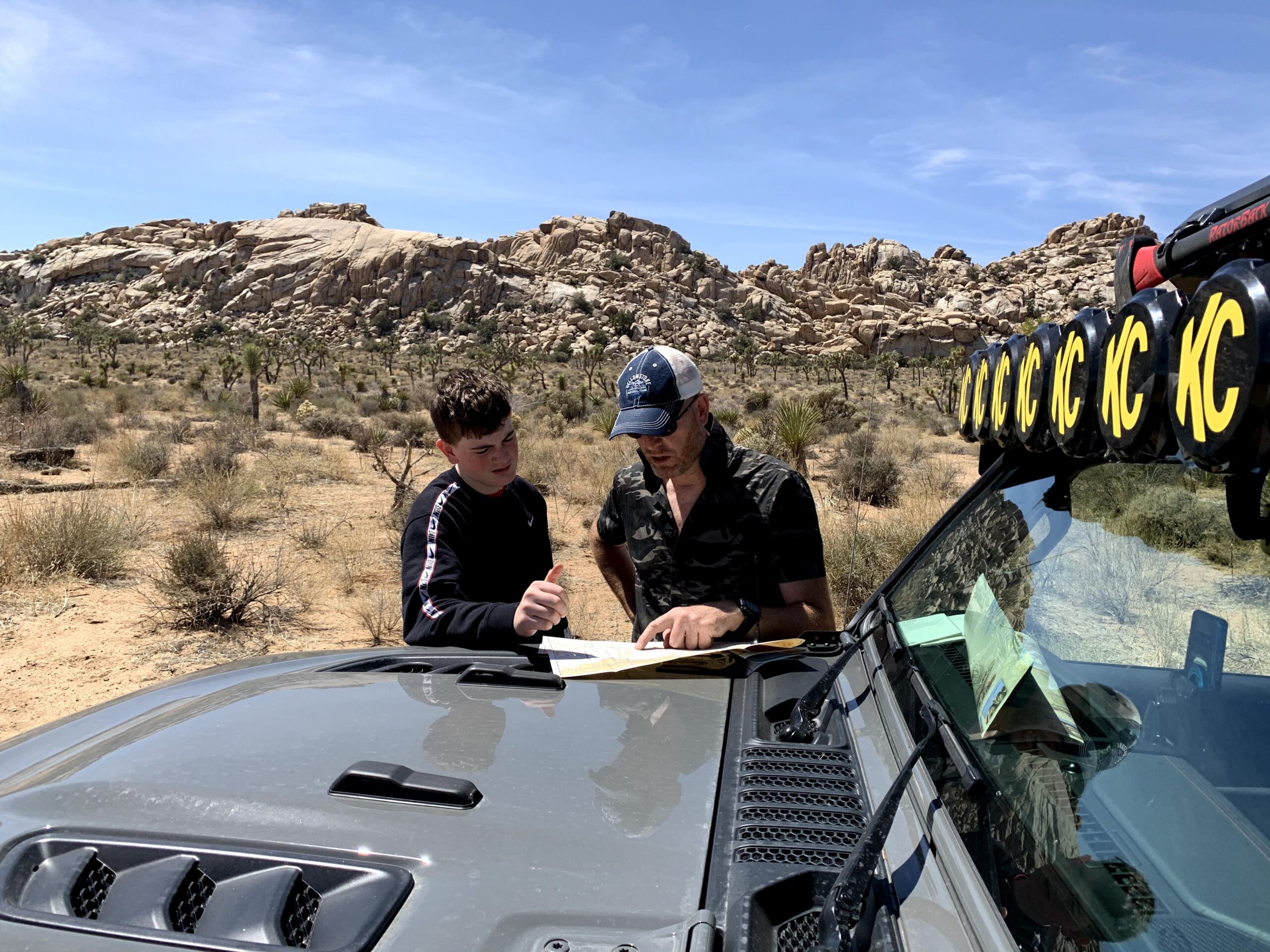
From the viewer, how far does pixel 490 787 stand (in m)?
1.30

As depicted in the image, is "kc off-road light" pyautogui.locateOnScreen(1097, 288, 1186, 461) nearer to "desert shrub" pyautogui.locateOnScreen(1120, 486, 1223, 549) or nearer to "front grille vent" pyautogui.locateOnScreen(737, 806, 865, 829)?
"desert shrub" pyautogui.locateOnScreen(1120, 486, 1223, 549)

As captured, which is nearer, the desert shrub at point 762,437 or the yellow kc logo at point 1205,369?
the yellow kc logo at point 1205,369

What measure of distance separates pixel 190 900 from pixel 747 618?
1.49 metres

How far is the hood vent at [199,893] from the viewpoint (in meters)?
0.99

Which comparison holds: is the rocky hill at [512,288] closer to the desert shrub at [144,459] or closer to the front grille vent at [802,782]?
the desert shrub at [144,459]

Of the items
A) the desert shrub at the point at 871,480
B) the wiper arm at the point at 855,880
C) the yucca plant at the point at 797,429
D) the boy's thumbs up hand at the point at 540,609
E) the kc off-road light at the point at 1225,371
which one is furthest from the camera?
the yucca plant at the point at 797,429

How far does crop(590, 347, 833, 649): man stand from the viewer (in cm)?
260

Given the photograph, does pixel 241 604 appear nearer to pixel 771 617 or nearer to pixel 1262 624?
pixel 771 617

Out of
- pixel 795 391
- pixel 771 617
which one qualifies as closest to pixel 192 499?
pixel 771 617

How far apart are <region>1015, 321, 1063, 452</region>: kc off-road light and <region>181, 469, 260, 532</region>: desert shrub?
9.58 metres

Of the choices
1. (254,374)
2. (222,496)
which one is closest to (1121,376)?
(222,496)

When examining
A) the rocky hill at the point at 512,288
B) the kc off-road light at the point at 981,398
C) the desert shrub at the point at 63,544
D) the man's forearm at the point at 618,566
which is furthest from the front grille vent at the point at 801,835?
the rocky hill at the point at 512,288

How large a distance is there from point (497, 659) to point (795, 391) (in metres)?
32.3

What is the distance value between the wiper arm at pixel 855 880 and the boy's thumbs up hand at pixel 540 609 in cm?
115
